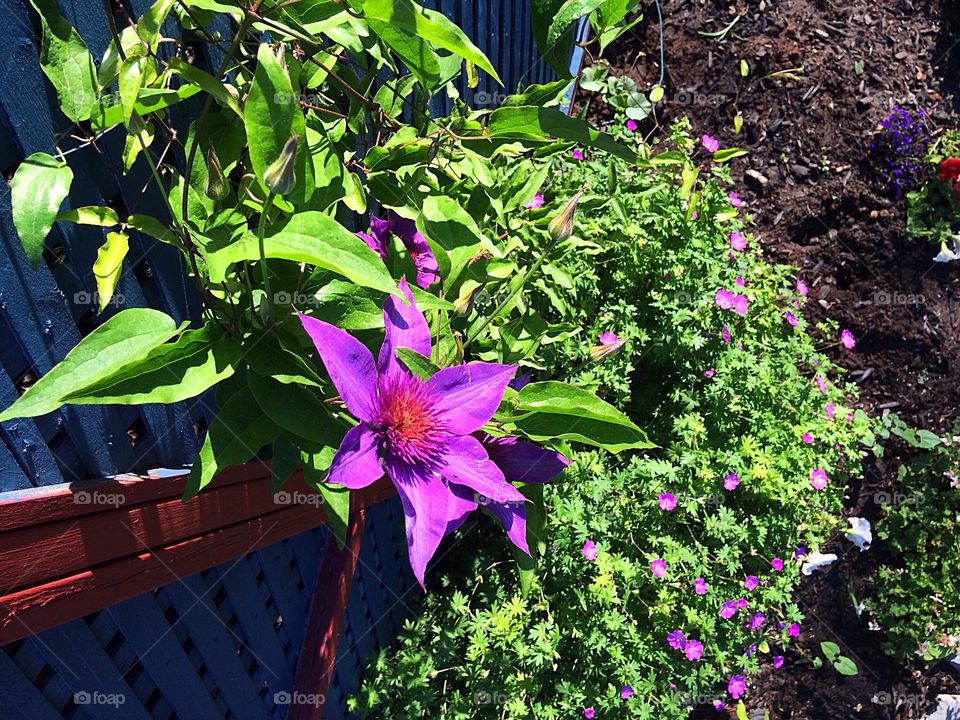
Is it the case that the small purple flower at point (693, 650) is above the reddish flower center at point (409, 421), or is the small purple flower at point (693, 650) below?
below

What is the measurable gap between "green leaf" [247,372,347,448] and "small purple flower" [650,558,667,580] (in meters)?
1.39

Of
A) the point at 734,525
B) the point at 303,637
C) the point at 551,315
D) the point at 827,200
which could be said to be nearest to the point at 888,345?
the point at 827,200

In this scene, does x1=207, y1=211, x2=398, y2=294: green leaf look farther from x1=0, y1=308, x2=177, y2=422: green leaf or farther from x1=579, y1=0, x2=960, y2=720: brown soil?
x1=579, y1=0, x2=960, y2=720: brown soil

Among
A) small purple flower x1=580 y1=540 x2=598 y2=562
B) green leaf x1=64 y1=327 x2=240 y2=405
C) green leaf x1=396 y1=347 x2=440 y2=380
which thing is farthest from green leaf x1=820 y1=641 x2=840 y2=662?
green leaf x1=64 y1=327 x2=240 y2=405

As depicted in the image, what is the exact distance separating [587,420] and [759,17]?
3464mm

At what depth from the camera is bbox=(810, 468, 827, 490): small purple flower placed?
2.20 metres

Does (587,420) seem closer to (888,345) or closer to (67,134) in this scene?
(67,134)

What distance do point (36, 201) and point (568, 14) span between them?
0.61 metres

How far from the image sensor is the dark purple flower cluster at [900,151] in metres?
3.16

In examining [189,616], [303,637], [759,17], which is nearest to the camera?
[189,616]

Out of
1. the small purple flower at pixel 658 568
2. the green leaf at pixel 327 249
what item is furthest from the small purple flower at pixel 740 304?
the green leaf at pixel 327 249

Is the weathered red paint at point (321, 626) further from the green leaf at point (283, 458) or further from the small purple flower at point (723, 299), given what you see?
the small purple flower at point (723, 299)

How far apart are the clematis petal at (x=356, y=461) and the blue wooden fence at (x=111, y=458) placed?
46 centimetres

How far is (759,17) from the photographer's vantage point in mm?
3412
